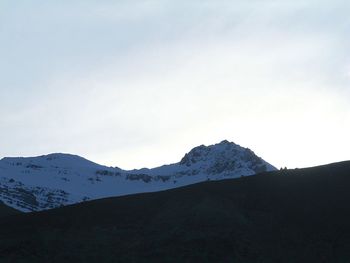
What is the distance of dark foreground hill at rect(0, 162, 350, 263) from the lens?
37375 mm

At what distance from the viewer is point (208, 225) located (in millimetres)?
42375

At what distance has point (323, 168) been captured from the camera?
5331cm

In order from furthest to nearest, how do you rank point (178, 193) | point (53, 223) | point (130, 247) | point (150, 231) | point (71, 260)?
point (178, 193)
point (53, 223)
point (150, 231)
point (130, 247)
point (71, 260)

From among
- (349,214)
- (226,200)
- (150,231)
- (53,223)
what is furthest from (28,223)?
(349,214)

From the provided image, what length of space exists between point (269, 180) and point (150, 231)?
531 inches

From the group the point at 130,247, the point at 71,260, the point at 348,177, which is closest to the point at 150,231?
the point at 130,247

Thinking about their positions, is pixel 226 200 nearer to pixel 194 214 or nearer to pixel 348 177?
pixel 194 214

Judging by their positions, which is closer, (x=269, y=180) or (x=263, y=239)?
(x=263, y=239)

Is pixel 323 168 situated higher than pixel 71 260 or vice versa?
pixel 323 168

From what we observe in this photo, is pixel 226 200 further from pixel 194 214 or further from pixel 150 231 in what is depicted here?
pixel 150 231

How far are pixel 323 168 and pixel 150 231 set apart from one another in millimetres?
17318

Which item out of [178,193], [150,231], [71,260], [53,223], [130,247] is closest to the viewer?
[71,260]

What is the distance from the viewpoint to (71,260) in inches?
1451

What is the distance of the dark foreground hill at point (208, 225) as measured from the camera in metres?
37.4
